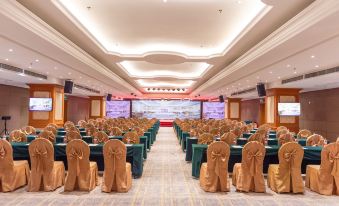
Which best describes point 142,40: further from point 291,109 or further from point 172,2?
point 291,109

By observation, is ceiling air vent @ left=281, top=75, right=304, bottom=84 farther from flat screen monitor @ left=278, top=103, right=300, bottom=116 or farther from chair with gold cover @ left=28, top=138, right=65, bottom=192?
chair with gold cover @ left=28, top=138, right=65, bottom=192

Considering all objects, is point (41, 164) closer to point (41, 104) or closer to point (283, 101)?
point (41, 104)

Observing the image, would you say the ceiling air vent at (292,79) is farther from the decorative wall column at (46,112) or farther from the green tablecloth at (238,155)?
the decorative wall column at (46,112)

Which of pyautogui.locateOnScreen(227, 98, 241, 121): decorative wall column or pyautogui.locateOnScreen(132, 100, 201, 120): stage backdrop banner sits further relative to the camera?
pyautogui.locateOnScreen(132, 100, 201, 120): stage backdrop banner

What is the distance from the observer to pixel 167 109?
3816cm

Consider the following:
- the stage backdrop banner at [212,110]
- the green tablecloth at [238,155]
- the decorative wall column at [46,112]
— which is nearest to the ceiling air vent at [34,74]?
the decorative wall column at [46,112]

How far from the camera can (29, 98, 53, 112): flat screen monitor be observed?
56.0 feet

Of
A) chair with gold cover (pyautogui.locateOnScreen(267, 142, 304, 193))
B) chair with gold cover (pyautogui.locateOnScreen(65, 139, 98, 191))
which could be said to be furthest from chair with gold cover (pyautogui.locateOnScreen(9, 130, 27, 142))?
chair with gold cover (pyautogui.locateOnScreen(267, 142, 304, 193))

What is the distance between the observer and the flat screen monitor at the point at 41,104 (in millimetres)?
17078

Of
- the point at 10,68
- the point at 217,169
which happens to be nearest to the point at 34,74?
the point at 10,68

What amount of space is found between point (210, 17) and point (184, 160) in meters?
4.30

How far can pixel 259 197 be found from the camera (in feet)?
18.8

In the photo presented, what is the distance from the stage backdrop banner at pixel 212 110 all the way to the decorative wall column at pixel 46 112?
72.1ft

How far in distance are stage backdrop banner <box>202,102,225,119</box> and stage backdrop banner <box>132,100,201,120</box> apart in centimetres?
69
